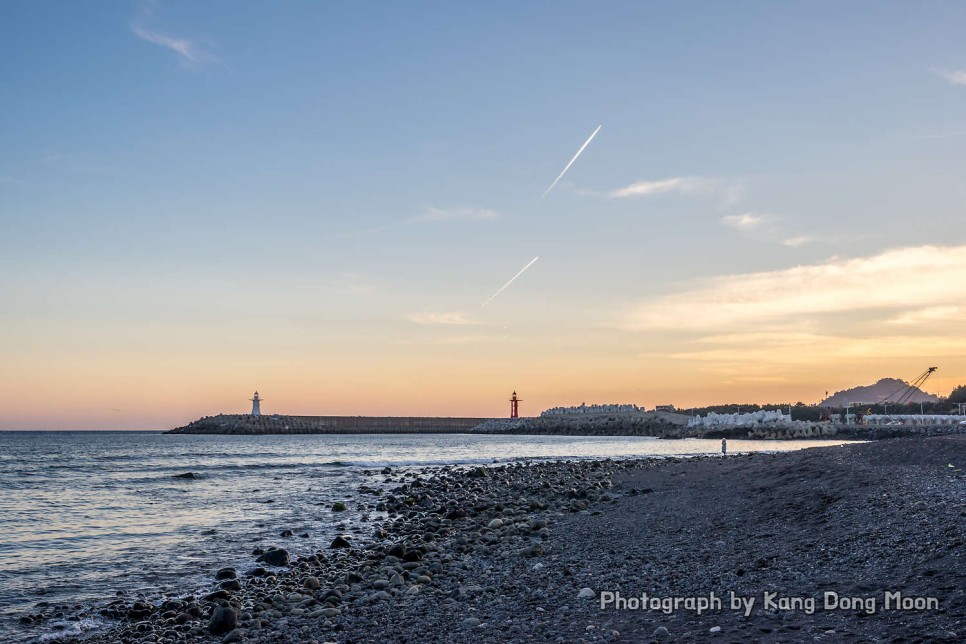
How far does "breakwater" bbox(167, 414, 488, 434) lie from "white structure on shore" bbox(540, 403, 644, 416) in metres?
17.0

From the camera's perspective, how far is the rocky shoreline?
663 centimetres

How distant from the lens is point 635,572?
29.2 ft

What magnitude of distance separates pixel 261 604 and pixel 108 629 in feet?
6.61

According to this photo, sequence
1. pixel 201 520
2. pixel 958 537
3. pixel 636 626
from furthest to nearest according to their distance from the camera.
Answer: pixel 201 520, pixel 958 537, pixel 636 626

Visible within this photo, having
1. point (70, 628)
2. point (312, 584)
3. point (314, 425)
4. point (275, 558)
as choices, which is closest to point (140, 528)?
point (275, 558)

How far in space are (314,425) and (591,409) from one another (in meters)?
50.9

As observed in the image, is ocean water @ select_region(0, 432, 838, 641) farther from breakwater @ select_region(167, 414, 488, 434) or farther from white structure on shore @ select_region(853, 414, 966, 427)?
breakwater @ select_region(167, 414, 488, 434)

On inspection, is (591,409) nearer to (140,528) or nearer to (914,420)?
(914,420)

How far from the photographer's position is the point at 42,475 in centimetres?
3484

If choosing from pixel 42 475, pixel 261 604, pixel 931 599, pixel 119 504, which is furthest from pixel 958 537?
pixel 42 475

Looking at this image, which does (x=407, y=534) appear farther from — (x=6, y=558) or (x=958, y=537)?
(x=958, y=537)

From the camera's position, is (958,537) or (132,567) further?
(132,567)

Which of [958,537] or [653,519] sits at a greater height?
[958,537]

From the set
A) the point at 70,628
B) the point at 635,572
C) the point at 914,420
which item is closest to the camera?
the point at 635,572
